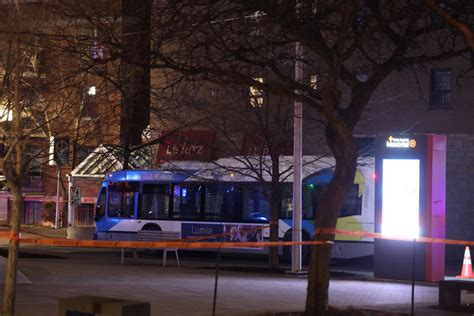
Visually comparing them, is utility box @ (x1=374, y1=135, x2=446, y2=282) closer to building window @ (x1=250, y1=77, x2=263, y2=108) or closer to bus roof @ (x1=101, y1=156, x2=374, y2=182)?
building window @ (x1=250, y1=77, x2=263, y2=108)

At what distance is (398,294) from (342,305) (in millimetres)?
2786

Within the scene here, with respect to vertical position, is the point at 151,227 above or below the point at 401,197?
below

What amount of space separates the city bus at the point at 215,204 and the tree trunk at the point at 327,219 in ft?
42.8

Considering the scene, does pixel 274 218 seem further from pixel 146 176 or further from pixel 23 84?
pixel 146 176

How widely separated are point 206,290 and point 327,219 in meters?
4.54

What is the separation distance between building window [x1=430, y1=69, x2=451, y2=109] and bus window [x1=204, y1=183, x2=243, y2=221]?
9.38 metres

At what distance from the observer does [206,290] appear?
51.1 feet

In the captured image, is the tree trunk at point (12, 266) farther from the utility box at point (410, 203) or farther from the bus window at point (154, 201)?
the bus window at point (154, 201)

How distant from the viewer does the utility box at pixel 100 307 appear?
8.14 meters

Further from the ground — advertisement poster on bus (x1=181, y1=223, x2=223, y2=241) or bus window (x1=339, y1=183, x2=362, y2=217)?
bus window (x1=339, y1=183, x2=362, y2=217)

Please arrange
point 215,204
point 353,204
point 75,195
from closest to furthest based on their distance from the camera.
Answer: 1. point 353,204
2. point 215,204
3. point 75,195

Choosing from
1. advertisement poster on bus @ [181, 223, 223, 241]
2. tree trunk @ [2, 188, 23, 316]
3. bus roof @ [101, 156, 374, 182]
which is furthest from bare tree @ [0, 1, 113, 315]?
advertisement poster on bus @ [181, 223, 223, 241]

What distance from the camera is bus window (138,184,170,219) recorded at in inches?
1171

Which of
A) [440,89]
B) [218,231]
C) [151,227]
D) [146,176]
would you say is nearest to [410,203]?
[218,231]
